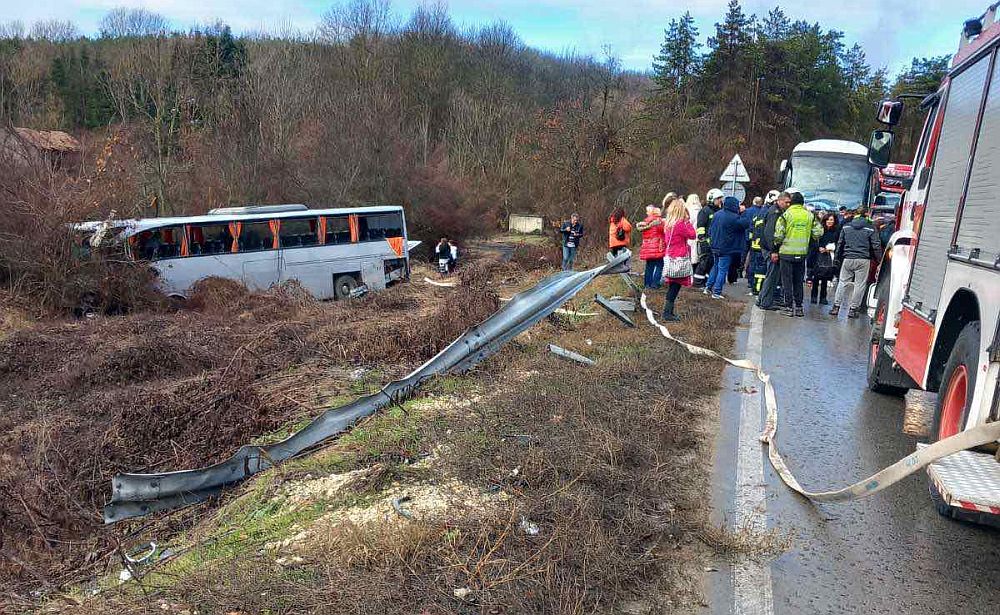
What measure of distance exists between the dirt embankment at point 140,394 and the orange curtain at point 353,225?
9.57 meters

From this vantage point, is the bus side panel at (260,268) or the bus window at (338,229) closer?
the bus side panel at (260,268)

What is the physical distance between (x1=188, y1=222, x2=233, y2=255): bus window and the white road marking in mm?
15144

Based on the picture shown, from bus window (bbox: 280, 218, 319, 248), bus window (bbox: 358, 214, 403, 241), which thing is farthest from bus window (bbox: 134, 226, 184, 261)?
bus window (bbox: 358, 214, 403, 241)

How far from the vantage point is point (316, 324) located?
10695mm

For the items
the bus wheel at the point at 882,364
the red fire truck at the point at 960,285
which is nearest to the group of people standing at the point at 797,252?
the bus wheel at the point at 882,364

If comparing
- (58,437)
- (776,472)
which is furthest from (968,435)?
(58,437)

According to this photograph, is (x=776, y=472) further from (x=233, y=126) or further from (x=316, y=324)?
(x=233, y=126)

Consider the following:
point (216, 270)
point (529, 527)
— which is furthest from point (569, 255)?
point (529, 527)

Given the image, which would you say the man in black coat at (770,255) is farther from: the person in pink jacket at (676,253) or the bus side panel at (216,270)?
the bus side panel at (216,270)

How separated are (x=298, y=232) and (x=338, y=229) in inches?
55.2

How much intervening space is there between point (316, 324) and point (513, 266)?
13.4 meters

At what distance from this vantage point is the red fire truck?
3891 millimetres

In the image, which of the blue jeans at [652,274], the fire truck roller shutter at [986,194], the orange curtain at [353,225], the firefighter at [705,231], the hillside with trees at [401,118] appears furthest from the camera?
the hillside with trees at [401,118]

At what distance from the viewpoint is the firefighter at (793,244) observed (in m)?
11.0
